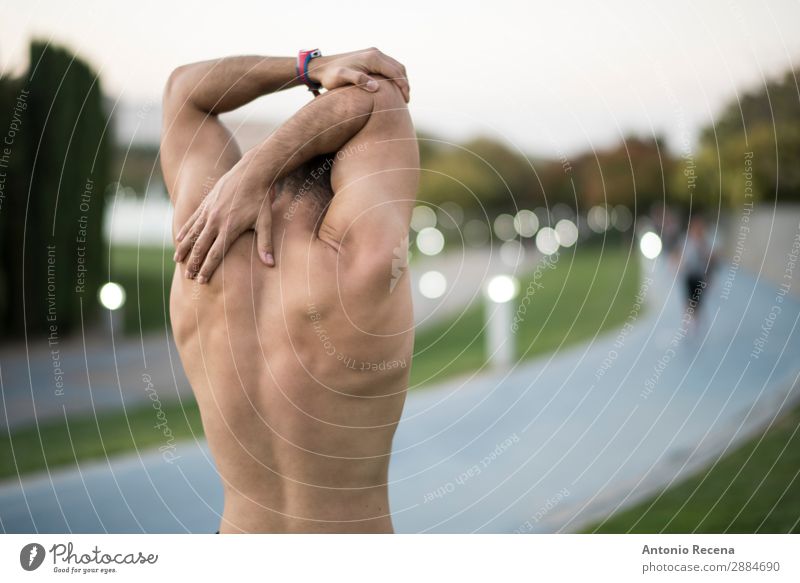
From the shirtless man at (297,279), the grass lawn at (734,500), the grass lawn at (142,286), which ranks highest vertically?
the shirtless man at (297,279)

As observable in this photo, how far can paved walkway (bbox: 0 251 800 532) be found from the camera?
222cm

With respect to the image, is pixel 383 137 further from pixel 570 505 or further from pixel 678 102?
pixel 678 102

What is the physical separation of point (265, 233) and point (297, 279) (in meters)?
0.06

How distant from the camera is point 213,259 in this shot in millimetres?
A: 816

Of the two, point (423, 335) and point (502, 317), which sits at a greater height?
point (502, 317)

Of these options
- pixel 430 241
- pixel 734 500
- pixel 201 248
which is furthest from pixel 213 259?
pixel 430 241

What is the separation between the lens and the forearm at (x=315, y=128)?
820mm

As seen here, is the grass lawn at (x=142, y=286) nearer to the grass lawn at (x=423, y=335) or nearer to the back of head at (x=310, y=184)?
the grass lawn at (x=423, y=335)

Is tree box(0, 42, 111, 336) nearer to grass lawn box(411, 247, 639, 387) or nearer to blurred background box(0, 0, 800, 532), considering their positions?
blurred background box(0, 0, 800, 532)

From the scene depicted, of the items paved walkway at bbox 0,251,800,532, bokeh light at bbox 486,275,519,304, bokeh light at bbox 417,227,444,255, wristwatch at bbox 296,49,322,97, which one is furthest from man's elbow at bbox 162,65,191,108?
bokeh light at bbox 417,227,444,255

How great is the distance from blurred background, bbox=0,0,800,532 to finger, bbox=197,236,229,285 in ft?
2.02

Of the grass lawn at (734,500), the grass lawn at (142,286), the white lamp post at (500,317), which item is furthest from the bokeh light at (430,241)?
the grass lawn at (734,500)

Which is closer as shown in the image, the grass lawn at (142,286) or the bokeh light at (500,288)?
the bokeh light at (500,288)

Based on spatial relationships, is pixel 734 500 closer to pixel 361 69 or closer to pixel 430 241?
pixel 361 69
